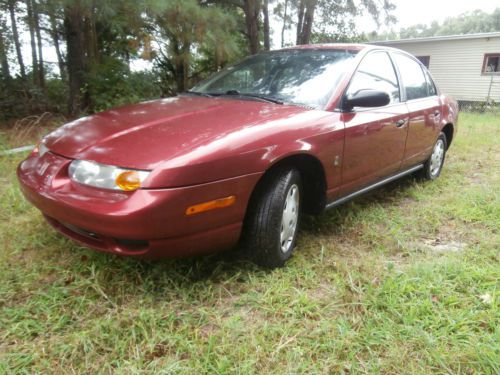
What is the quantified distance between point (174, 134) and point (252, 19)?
781cm

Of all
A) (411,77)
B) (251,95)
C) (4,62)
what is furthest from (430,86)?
(4,62)

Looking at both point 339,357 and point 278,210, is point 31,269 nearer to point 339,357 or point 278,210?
point 278,210

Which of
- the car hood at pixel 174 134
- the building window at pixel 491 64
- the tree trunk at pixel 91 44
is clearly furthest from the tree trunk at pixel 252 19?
the building window at pixel 491 64

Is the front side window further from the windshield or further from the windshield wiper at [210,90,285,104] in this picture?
the windshield wiper at [210,90,285,104]

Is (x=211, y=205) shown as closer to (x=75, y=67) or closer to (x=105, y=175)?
(x=105, y=175)

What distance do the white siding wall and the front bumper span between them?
16.0m

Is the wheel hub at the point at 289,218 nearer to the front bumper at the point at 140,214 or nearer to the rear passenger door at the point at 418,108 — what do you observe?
the front bumper at the point at 140,214

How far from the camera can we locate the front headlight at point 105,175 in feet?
5.85

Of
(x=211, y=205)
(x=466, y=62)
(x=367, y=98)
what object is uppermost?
(x=466, y=62)

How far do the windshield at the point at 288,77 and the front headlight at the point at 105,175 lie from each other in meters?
1.30

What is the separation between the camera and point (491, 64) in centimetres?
1533

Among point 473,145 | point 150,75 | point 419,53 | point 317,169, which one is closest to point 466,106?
point 419,53

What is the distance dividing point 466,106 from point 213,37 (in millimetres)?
13946

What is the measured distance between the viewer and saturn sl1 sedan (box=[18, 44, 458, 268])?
70.8 inches
